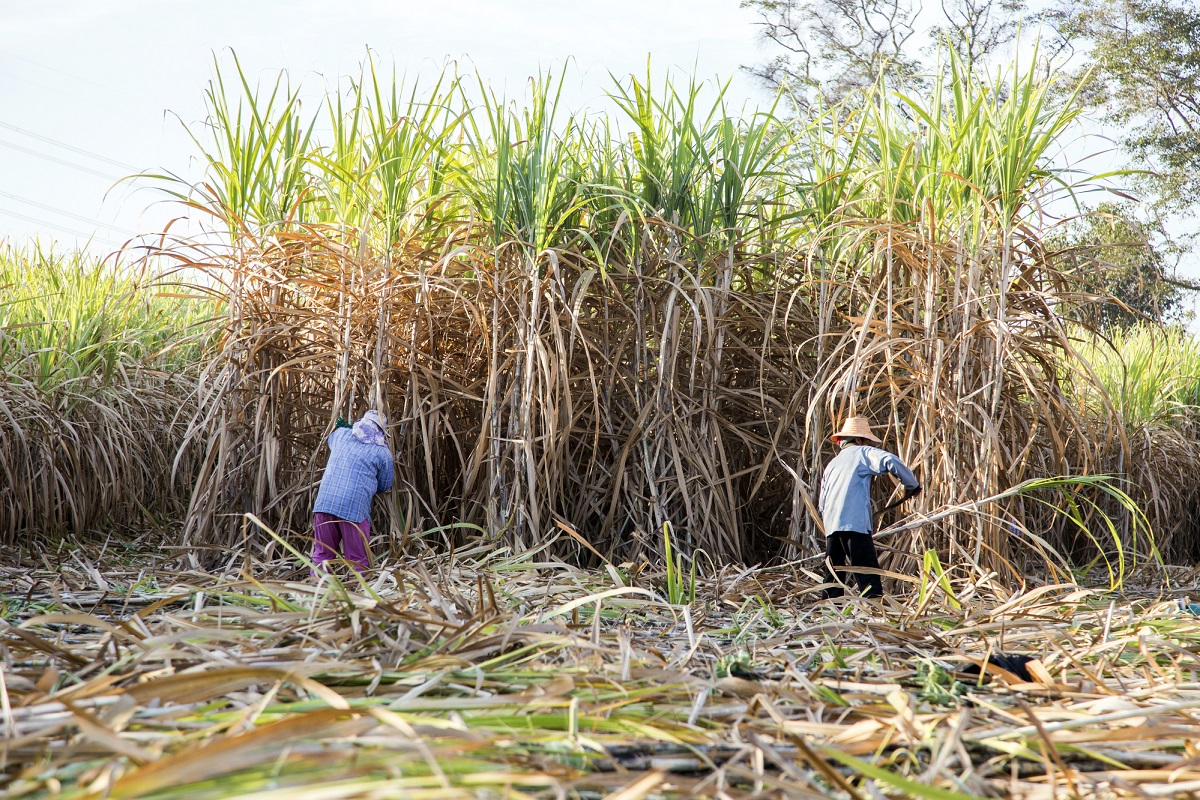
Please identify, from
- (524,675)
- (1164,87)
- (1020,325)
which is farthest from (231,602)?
(1164,87)

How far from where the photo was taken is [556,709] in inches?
57.9

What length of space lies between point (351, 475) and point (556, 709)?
2290 millimetres

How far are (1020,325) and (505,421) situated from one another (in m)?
2.17

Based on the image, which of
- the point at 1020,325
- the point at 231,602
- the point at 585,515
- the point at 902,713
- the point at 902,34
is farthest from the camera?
the point at 902,34

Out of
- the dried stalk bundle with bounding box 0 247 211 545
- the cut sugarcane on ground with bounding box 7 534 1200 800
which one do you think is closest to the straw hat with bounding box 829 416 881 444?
the cut sugarcane on ground with bounding box 7 534 1200 800

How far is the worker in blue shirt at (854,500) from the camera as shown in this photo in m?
3.53

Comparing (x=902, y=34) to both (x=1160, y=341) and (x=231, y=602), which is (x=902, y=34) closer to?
(x=1160, y=341)

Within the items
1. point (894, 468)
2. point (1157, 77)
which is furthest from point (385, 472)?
point (1157, 77)

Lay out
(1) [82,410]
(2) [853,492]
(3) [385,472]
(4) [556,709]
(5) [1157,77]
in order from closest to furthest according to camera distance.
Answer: (4) [556,709] < (2) [853,492] < (3) [385,472] < (1) [82,410] < (5) [1157,77]

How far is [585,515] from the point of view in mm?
3875

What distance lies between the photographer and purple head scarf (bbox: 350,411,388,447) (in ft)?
11.9

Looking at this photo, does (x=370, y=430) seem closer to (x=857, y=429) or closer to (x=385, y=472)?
(x=385, y=472)

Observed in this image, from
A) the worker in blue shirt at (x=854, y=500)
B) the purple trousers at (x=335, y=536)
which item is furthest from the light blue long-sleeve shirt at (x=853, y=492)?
the purple trousers at (x=335, y=536)

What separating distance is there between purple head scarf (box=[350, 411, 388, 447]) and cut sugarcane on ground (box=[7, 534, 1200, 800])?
1.29 metres
